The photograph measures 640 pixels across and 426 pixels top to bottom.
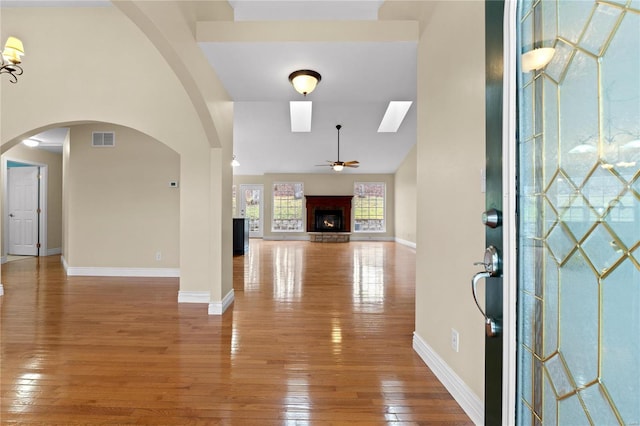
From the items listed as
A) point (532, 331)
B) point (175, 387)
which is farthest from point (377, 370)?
point (532, 331)

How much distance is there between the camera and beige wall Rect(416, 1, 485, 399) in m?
1.66

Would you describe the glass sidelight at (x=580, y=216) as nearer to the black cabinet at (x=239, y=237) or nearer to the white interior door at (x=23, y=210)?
the black cabinet at (x=239, y=237)

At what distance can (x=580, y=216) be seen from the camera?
0.74 m

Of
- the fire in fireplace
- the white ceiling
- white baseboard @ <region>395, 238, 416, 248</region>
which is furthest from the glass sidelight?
the fire in fireplace

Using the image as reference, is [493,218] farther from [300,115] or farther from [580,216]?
[300,115]

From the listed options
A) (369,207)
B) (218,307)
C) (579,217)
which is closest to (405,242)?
(369,207)

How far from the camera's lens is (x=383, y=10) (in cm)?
268

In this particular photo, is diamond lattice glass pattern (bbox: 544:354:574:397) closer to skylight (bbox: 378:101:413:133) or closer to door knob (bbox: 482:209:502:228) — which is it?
door knob (bbox: 482:209:502:228)

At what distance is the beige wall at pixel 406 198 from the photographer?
30.2 ft

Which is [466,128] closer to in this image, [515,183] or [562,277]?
[515,183]

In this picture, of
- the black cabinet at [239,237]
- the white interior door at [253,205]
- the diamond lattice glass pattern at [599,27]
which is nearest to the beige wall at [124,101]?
the diamond lattice glass pattern at [599,27]

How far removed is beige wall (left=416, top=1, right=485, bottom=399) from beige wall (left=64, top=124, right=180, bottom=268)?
4.13 meters

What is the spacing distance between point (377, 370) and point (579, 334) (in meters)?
1.66

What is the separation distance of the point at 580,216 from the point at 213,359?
2.38 meters
